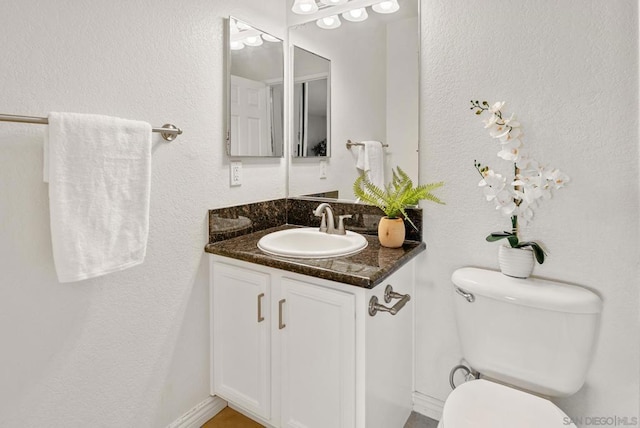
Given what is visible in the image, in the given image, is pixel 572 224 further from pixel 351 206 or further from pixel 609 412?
pixel 351 206

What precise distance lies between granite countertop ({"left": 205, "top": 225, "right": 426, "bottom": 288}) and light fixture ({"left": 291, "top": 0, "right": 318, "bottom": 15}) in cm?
125

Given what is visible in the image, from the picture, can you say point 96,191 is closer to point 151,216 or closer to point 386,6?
point 151,216

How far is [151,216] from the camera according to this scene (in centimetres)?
143

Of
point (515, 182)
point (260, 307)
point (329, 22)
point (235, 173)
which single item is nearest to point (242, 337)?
point (260, 307)

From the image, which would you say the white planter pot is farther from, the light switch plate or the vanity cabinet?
the light switch plate

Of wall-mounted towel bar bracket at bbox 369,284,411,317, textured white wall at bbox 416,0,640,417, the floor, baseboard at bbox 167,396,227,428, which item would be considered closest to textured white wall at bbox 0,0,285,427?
baseboard at bbox 167,396,227,428

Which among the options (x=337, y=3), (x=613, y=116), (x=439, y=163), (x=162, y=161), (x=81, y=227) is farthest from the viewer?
(x=337, y=3)

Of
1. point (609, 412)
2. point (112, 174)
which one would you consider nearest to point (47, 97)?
point (112, 174)

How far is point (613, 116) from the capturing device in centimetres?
124

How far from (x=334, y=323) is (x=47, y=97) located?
3.89 ft

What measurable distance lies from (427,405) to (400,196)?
39.2 inches

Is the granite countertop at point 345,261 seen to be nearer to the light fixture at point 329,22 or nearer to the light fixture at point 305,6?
the light fixture at point 329,22

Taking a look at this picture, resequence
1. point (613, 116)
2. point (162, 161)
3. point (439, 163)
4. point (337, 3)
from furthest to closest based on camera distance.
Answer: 1. point (337, 3)
2. point (439, 163)
3. point (162, 161)
4. point (613, 116)

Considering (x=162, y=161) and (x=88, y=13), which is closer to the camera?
(x=88, y=13)
